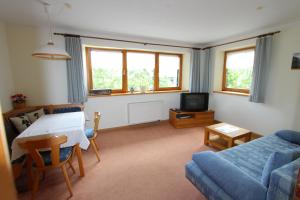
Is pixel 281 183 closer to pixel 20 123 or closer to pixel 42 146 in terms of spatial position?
pixel 42 146

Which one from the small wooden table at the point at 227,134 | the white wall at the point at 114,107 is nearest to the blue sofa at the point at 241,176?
the small wooden table at the point at 227,134

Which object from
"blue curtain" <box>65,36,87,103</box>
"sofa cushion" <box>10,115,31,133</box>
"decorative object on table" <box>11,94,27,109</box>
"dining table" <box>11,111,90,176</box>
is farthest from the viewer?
"blue curtain" <box>65,36,87,103</box>

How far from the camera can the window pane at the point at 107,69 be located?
12.0ft

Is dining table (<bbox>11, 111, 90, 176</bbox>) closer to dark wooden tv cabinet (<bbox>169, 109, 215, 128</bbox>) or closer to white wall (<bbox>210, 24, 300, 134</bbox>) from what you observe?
dark wooden tv cabinet (<bbox>169, 109, 215, 128</bbox>)

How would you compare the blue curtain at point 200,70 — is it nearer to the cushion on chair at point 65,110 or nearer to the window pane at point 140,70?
the window pane at point 140,70

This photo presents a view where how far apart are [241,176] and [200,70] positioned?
3750 millimetres

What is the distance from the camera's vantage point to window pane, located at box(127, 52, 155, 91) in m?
4.03

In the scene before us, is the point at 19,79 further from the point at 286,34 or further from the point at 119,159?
the point at 286,34

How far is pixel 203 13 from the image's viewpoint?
2.34 metres

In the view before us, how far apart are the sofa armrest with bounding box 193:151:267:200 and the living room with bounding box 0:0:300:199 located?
0.08m

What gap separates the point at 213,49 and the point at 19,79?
4.67 m

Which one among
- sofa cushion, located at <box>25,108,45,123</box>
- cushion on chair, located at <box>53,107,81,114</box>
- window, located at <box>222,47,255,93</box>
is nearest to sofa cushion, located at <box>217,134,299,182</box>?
window, located at <box>222,47,255,93</box>

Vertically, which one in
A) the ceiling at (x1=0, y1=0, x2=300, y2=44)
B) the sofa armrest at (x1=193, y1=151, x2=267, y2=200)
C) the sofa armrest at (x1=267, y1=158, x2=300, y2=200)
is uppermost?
the ceiling at (x1=0, y1=0, x2=300, y2=44)

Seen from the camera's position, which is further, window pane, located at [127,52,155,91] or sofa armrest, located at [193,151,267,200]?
window pane, located at [127,52,155,91]
